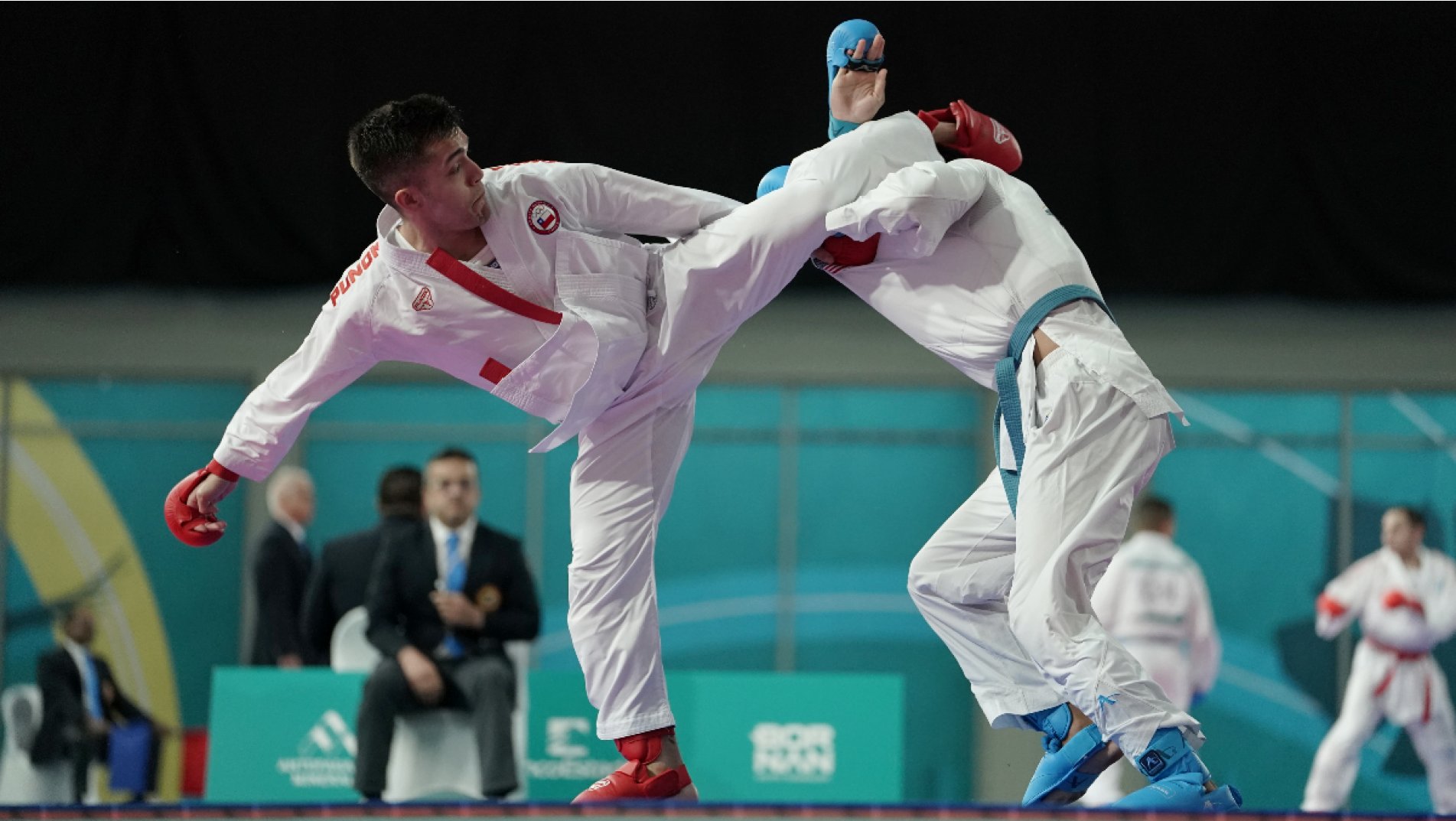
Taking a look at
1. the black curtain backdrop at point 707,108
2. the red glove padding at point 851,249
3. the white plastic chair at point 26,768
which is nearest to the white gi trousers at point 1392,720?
the black curtain backdrop at point 707,108

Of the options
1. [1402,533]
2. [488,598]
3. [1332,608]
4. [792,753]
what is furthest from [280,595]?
[1402,533]

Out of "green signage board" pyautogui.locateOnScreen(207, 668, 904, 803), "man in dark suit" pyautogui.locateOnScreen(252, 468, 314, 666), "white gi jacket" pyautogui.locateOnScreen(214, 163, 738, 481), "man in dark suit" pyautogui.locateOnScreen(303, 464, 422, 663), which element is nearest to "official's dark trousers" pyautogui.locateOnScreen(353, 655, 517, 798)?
"green signage board" pyautogui.locateOnScreen(207, 668, 904, 803)

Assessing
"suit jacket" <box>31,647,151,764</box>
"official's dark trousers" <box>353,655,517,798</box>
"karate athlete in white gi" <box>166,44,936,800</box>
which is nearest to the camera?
"karate athlete in white gi" <box>166,44,936,800</box>

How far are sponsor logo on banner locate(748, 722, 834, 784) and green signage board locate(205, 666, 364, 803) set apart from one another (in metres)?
1.74

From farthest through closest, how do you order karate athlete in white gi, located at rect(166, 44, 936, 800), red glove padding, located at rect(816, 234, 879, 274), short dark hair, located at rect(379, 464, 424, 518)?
short dark hair, located at rect(379, 464, 424, 518) → red glove padding, located at rect(816, 234, 879, 274) → karate athlete in white gi, located at rect(166, 44, 936, 800)

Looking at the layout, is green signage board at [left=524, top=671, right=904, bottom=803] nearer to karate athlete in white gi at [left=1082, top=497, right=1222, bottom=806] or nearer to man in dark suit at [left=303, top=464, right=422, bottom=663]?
man in dark suit at [left=303, top=464, right=422, bottom=663]

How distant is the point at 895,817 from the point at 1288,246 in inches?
293

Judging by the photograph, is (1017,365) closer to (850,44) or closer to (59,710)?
(850,44)

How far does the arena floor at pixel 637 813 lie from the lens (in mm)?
2406

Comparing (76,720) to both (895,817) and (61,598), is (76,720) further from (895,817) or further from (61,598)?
(895,817)

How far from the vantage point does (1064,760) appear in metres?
3.28

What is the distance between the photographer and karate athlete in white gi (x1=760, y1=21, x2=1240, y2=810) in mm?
A: 2975

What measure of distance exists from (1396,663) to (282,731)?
18.4 ft

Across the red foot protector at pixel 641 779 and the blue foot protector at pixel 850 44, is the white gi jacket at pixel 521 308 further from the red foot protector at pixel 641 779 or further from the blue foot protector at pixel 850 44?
the red foot protector at pixel 641 779
